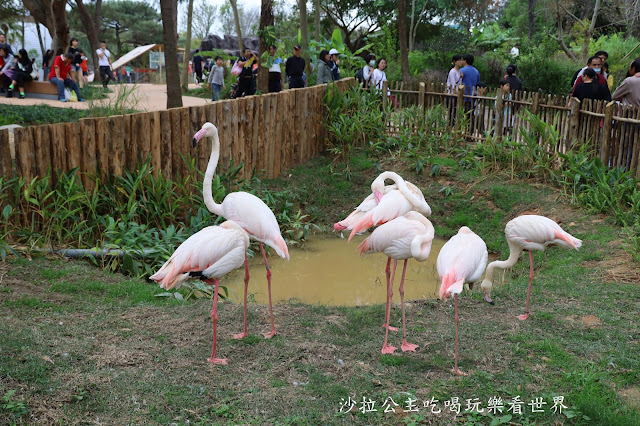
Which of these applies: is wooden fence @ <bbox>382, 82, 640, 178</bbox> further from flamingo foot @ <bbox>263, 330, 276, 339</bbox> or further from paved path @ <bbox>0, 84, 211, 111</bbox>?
flamingo foot @ <bbox>263, 330, 276, 339</bbox>

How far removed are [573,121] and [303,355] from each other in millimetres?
7211

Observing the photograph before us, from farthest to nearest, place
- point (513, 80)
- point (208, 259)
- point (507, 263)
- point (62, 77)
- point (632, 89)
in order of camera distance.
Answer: point (62, 77) < point (513, 80) < point (632, 89) < point (507, 263) < point (208, 259)

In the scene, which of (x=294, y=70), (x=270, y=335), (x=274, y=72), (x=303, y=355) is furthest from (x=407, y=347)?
(x=274, y=72)

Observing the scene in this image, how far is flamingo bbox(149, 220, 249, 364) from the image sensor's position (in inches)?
197

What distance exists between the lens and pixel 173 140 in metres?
8.62

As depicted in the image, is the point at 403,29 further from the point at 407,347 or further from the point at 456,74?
the point at 407,347

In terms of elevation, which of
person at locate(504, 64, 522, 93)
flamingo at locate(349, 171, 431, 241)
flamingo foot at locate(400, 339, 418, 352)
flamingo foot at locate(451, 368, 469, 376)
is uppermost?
person at locate(504, 64, 522, 93)

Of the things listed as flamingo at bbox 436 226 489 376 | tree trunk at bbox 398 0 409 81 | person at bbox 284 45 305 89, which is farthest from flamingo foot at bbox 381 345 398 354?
tree trunk at bbox 398 0 409 81

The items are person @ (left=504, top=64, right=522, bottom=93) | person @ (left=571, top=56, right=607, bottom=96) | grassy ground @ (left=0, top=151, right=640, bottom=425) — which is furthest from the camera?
person @ (left=504, top=64, right=522, bottom=93)

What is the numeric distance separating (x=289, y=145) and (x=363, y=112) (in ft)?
6.15

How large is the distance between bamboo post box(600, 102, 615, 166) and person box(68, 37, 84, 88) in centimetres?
1365

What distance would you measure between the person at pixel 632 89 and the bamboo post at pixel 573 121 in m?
0.59

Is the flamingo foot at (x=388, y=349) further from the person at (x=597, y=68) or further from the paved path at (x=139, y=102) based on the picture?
the paved path at (x=139, y=102)

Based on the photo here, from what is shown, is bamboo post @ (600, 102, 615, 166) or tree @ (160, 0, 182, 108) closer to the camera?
bamboo post @ (600, 102, 615, 166)
